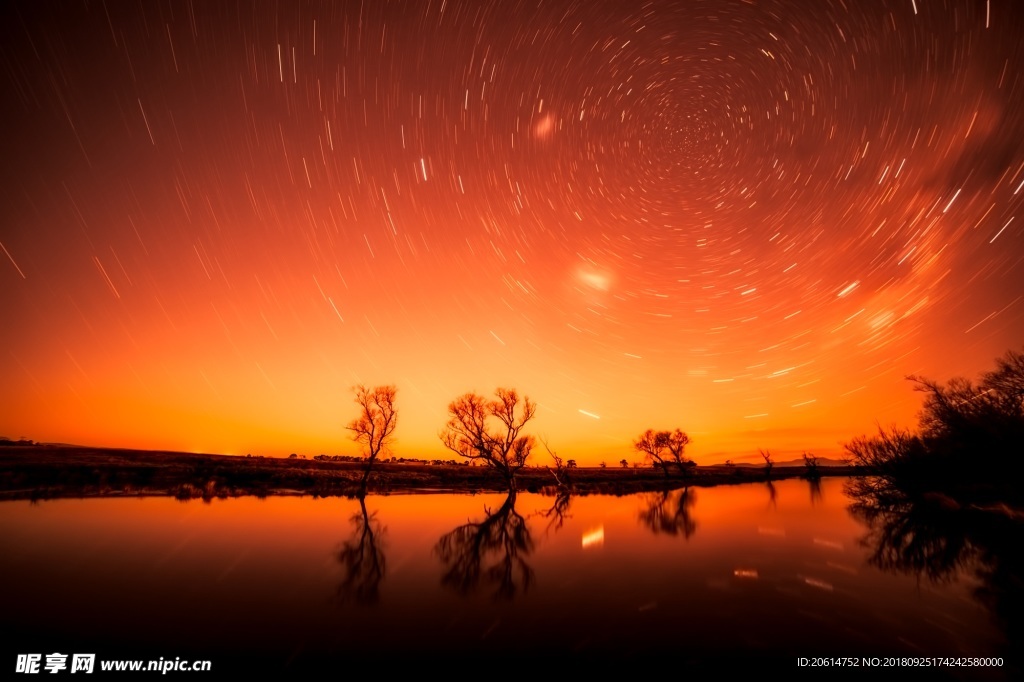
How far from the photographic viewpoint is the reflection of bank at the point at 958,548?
302 inches

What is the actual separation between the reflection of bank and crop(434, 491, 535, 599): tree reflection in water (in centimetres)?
822

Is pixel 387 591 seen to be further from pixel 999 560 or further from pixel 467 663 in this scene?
pixel 999 560

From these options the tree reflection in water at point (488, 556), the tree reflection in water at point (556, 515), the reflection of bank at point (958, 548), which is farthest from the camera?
the tree reflection in water at point (556, 515)

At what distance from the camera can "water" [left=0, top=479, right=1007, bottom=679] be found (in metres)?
5.77

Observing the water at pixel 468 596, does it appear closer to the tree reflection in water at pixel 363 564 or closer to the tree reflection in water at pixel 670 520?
the tree reflection in water at pixel 363 564

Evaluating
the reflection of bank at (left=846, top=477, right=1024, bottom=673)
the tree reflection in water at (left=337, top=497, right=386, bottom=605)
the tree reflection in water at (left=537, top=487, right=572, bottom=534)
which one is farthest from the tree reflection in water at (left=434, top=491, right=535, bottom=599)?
the reflection of bank at (left=846, top=477, right=1024, bottom=673)

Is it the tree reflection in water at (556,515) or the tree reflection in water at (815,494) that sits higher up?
the tree reflection in water at (556,515)

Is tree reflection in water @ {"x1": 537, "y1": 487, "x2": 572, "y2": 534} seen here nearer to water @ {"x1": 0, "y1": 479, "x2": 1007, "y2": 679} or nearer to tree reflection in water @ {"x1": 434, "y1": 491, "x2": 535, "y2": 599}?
tree reflection in water @ {"x1": 434, "y1": 491, "x2": 535, "y2": 599}

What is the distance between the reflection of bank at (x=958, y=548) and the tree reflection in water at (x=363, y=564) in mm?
10755

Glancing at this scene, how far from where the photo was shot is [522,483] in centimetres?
4647

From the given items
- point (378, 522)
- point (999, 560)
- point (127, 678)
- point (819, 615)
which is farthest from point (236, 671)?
point (999, 560)

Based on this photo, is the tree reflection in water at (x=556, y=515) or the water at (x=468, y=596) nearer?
the water at (x=468, y=596)

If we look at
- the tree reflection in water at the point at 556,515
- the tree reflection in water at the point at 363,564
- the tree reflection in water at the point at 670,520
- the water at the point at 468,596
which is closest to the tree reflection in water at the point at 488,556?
the water at the point at 468,596

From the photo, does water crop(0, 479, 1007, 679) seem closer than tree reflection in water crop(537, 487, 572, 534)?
Yes
